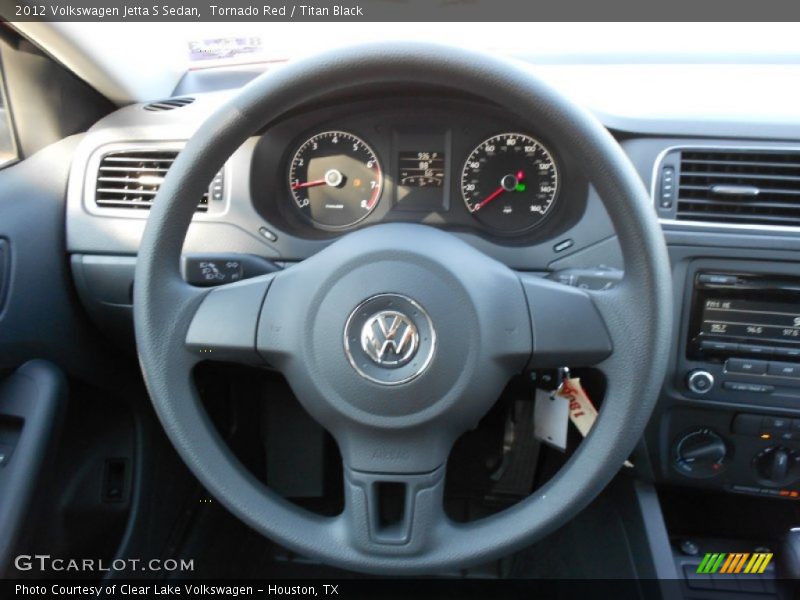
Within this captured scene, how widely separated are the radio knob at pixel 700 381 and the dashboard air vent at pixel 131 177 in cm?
128

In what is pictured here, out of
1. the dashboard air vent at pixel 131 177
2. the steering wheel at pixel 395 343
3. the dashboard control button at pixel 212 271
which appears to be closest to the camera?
the steering wheel at pixel 395 343

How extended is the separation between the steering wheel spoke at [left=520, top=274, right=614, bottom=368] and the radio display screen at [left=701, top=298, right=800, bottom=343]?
46 cm

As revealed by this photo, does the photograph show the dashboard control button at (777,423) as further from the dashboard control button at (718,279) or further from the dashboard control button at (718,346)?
the dashboard control button at (718,279)

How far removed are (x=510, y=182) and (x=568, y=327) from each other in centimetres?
49

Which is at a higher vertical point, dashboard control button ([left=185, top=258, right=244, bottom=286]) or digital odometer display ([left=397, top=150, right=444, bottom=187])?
digital odometer display ([left=397, top=150, right=444, bottom=187])

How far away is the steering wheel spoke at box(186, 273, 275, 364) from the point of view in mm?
1135

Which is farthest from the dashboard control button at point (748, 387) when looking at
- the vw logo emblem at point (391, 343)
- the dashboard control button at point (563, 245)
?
the vw logo emblem at point (391, 343)

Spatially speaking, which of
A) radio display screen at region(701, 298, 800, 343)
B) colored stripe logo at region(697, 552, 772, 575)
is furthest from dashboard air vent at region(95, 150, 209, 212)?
colored stripe logo at region(697, 552, 772, 575)

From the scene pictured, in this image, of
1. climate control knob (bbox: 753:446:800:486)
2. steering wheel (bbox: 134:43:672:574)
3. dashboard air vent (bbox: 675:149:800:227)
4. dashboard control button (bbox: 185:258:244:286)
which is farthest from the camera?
climate control knob (bbox: 753:446:800:486)

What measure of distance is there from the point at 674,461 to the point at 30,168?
1672 millimetres

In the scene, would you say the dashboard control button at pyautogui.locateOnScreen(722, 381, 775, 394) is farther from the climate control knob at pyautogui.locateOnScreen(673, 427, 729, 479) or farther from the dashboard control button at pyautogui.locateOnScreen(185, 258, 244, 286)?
the dashboard control button at pyautogui.locateOnScreen(185, 258, 244, 286)

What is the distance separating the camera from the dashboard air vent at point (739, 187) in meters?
1.36

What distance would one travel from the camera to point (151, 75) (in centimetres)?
181
